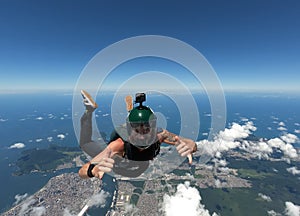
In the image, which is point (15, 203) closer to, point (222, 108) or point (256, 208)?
point (222, 108)

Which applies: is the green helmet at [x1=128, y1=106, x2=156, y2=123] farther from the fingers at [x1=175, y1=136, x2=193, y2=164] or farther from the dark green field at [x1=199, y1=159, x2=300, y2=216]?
the dark green field at [x1=199, y1=159, x2=300, y2=216]

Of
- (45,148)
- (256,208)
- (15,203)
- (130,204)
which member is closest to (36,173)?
(15,203)

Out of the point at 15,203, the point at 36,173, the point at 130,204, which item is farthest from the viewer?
the point at 36,173

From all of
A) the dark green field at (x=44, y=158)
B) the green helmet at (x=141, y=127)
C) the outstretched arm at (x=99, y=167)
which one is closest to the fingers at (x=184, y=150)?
the green helmet at (x=141, y=127)

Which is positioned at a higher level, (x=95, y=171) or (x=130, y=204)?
(x=95, y=171)

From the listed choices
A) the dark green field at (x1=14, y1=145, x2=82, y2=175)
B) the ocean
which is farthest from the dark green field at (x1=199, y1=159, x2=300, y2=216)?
the dark green field at (x1=14, y1=145, x2=82, y2=175)

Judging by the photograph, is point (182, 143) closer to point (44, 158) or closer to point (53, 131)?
point (44, 158)

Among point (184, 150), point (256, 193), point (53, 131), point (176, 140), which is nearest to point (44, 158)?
point (53, 131)
